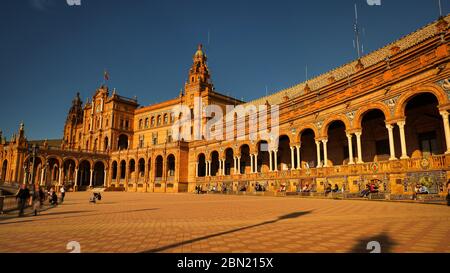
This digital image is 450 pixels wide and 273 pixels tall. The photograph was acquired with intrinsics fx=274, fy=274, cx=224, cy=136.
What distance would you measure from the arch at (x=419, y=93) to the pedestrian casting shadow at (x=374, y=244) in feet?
42.3

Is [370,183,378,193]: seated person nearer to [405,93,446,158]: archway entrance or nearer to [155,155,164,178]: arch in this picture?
[405,93,446,158]: archway entrance

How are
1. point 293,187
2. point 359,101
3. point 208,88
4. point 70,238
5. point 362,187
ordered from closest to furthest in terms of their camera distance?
point 70,238, point 362,187, point 359,101, point 293,187, point 208,88

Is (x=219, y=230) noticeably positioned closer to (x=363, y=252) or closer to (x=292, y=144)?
(x=363, y=252)

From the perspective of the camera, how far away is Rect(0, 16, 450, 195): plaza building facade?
16.3 metres

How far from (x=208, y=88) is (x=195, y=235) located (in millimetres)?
45783

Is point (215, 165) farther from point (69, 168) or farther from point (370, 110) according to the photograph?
point (69, 168)

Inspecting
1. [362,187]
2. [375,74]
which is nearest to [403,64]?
[375,74]

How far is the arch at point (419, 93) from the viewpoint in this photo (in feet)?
49.0

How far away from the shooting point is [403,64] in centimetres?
1741

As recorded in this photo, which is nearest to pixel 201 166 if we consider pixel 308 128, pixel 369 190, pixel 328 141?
pixel 328 141

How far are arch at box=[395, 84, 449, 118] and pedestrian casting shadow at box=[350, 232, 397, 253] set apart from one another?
12.9 metres

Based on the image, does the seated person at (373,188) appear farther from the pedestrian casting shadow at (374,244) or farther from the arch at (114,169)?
the arch at (114,169)

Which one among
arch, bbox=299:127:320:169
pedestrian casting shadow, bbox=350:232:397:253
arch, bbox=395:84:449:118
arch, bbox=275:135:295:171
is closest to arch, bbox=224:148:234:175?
arch, bbox=275:135:295:171
